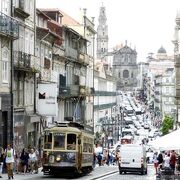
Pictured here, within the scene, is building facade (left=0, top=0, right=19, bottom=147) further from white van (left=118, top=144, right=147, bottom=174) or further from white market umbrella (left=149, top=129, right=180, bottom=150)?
white market umbrella (left=149, top=129, right=180, bottom=150)

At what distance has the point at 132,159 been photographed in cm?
3941

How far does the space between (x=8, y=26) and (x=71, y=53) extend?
30.3 meters

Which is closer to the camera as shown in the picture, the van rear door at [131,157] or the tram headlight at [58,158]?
the tram headlight at [58,158]

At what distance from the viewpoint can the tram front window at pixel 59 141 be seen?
3266 cm

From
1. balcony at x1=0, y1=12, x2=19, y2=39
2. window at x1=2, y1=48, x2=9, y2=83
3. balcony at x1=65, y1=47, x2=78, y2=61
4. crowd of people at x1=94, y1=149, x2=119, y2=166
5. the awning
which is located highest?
balcony at x1=65, y1=47, x2=78, y2=61

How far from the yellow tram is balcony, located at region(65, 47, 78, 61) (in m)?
29.8

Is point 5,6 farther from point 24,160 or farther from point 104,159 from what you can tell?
point 104,159

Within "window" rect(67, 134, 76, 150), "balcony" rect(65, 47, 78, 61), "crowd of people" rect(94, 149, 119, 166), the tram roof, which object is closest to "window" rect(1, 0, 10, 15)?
the tram roof

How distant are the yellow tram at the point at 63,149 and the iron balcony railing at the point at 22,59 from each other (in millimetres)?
7315

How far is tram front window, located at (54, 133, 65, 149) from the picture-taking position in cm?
3266

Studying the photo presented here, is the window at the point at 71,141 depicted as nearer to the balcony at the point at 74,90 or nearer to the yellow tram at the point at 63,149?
the yellow tram at the point at 63,149

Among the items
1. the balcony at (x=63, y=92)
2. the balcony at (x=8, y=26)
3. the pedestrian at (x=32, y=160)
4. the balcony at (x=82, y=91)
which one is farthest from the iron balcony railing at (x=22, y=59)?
the balcony at (x=82, y=91)

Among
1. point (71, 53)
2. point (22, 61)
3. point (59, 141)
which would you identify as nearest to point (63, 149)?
point (59, 141)

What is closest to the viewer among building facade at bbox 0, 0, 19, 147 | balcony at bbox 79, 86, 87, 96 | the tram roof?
the tram roof
